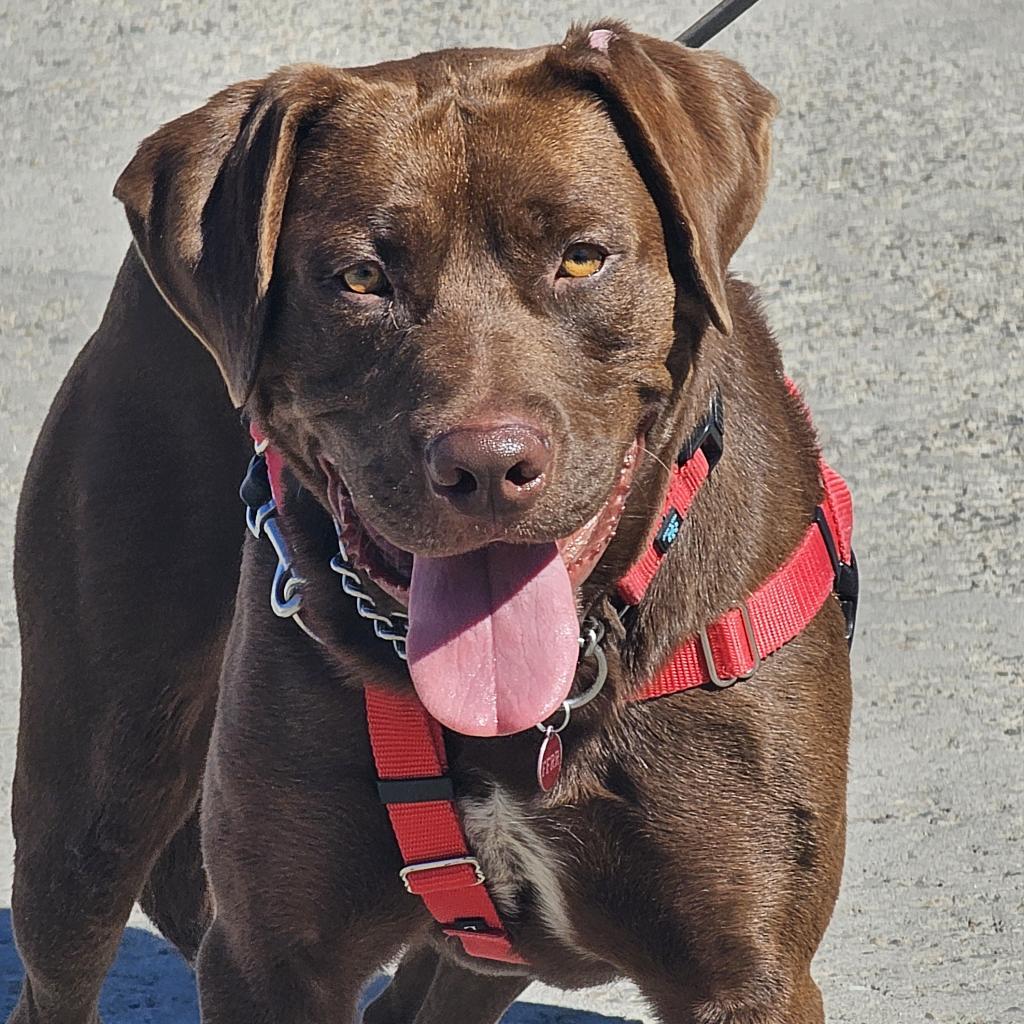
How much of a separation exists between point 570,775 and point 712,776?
0.67 feet

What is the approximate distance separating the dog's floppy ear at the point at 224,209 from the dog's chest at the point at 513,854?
2.29ft

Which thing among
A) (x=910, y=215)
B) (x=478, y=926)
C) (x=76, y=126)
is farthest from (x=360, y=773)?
(x=76, y=126)

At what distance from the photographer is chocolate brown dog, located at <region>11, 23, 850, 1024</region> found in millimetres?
2748

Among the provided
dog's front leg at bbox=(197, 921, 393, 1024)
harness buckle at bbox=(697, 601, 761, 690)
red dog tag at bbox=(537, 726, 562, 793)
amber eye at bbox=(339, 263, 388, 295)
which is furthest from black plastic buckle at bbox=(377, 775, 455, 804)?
amber eye at bbox=(339, 263, 388, 295)

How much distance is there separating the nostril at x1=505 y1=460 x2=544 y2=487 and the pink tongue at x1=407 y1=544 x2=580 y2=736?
223mm

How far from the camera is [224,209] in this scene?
9.36 ft

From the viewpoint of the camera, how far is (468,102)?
286 cm

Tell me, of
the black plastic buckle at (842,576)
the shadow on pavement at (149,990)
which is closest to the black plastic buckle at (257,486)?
the black plastic buckle at (842,576)

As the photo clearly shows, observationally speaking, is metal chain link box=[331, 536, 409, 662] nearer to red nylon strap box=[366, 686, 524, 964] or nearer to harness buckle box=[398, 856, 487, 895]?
red nylon strap box=[366, 686, 524, 964]

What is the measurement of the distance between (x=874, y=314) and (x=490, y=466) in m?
4.14

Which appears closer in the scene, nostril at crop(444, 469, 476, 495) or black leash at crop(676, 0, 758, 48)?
nostril at crop(444, 469, 476, 495)

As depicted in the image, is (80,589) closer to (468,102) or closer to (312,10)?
(468,102)

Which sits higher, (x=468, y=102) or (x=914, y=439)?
(x=468, y=102)

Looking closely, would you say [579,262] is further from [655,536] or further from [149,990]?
[149,990]
